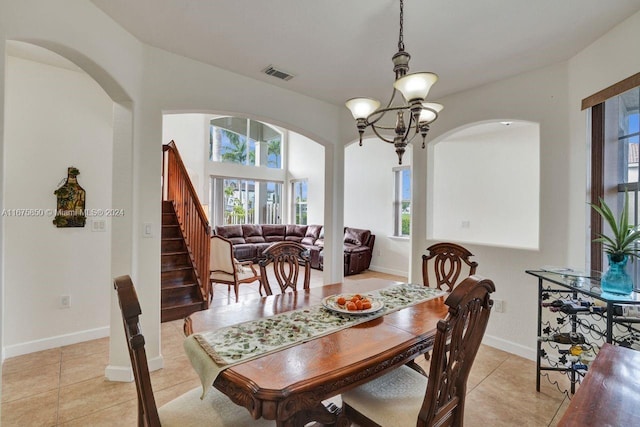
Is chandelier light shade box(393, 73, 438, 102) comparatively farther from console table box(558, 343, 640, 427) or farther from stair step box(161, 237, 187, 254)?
stair step box(161, 237, 187, 254)

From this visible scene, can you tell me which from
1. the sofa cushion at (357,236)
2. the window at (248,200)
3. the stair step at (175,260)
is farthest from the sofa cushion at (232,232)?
the stair step at (175,260)

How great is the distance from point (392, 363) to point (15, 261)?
11.0 ft

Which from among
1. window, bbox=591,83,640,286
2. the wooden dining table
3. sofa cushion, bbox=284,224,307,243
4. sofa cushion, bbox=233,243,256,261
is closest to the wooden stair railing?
the wooden dining table

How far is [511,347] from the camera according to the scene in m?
2.92

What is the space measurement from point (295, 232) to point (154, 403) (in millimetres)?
7400

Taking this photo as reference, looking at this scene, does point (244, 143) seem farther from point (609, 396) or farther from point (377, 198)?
point (609, 396)

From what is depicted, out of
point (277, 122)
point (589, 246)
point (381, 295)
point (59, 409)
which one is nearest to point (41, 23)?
point (277, 122)

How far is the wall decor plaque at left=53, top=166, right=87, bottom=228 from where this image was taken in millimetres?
2871

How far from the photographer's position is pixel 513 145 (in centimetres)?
503

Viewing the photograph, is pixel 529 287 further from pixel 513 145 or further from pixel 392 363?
pixel 513 145

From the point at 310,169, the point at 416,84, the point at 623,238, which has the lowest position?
the point at 623,238

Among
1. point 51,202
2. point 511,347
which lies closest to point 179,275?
point 51,202

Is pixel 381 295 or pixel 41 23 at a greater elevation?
pixel 41 23

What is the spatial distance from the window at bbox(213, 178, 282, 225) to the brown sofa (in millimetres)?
691
